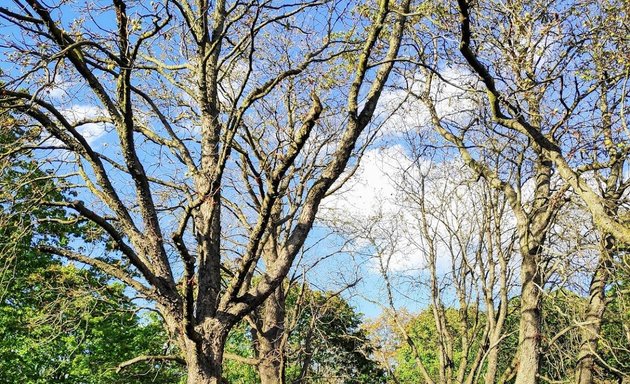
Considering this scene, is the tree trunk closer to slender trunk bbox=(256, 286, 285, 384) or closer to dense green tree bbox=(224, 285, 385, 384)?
dense green tree bbox=(224, 285, 385, 384)

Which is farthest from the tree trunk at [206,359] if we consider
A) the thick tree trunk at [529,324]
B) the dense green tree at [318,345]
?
the thick tree trunk at [529,324]

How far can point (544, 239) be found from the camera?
9227 mm

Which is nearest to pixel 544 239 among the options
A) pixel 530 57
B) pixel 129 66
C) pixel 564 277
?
pixel 564 277

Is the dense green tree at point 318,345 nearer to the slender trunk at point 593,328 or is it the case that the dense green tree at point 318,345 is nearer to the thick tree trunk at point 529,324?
the thick tree trunk at point 529,324

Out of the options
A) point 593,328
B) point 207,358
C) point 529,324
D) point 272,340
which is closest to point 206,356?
point 207,358

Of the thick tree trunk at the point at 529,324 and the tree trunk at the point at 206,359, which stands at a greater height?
the thick tree trunk at the point at 529,324

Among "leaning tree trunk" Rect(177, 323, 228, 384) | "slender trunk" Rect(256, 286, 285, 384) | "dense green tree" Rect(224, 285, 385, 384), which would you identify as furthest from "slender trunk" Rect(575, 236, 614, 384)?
"leaning tree trunk" Rect(177, 323, 228, 384)

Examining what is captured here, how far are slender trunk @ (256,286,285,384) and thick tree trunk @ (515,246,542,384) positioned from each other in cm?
380

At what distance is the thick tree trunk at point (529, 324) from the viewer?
8727 millimetres

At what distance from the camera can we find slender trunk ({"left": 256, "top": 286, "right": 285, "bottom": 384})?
1006 centimetres

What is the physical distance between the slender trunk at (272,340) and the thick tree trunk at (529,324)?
3802mm

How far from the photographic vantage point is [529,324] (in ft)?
29.3

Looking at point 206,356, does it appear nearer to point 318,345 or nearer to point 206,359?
point 206,359

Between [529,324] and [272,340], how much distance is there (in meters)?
4.55
